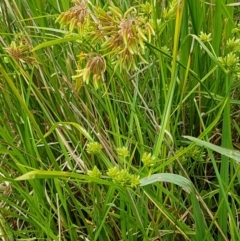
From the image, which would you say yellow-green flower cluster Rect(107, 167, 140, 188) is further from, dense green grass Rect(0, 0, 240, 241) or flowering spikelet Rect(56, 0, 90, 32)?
flowering spikelet Rect(56, 0, 90, 32)

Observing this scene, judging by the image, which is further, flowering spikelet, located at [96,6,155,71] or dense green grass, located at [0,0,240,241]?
dense green grass, located at [0,0,240,241]

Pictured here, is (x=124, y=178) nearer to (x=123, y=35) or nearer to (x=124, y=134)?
(x=123, y=35)

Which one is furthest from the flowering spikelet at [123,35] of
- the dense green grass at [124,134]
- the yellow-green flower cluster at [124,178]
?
the yellow-green flower cluster at [124,178]

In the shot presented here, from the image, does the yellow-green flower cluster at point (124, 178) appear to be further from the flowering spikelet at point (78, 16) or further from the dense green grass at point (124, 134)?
the flowering spikelet at point (78, 16)

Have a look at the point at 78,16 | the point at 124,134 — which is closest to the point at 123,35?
the point at 78,16

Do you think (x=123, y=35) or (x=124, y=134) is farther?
(x=124, y=134)

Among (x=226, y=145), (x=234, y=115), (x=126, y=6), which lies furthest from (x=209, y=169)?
(x=126, y=6)

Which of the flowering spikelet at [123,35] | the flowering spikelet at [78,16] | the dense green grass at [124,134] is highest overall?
the flowering spikelet at [78,16]

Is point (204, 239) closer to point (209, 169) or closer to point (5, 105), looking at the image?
point (209, 169)

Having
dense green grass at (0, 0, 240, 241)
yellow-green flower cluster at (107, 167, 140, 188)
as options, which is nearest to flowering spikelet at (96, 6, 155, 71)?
dense green grass at (0, 0, 240, 241)
